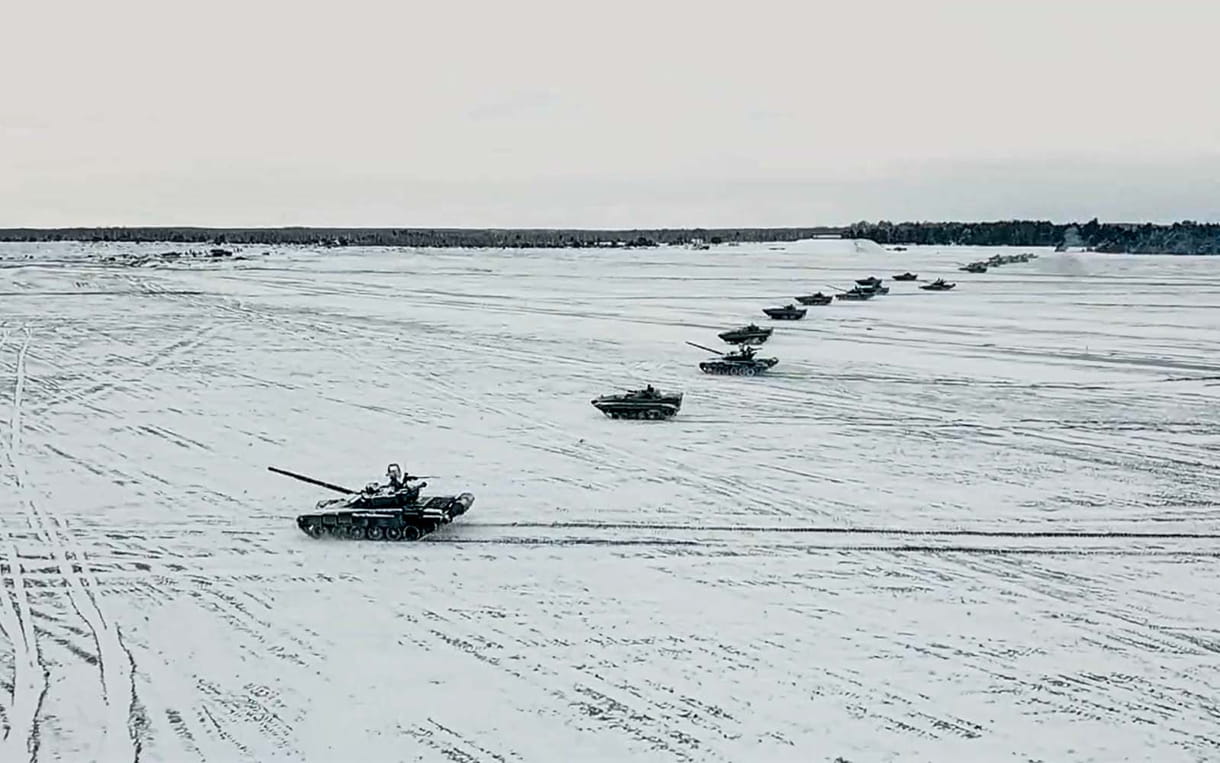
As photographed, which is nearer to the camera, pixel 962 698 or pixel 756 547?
pixel 962 698

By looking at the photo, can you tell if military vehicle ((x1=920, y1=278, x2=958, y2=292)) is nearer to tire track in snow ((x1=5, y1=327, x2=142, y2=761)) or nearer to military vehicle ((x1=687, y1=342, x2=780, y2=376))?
military vehicle ((x1=687, y1=342, x2=780, y2=376))

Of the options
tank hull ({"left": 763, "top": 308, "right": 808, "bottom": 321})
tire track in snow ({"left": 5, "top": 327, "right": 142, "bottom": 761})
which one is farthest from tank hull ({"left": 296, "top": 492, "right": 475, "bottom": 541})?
tank hull ({"left": 763, "top": 308, "right": 808, "bottom": 321})

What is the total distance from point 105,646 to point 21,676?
0.94 meters

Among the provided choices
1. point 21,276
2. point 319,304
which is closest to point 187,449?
point 319,304

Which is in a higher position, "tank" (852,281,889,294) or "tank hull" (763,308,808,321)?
"tank" (852,281,889,294)

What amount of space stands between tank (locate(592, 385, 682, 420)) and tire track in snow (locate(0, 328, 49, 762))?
12.6 meters

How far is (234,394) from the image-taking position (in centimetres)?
2739

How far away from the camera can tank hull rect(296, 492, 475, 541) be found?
15.5 m

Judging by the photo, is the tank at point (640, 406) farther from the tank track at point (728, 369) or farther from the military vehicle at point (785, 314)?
the military vehicle at point (785, 314)

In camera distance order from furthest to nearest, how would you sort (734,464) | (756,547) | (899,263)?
(899,263) < (734,464) < (756,547)

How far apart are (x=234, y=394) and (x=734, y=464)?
1376 centimetres

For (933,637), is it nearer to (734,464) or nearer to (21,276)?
(734,464)

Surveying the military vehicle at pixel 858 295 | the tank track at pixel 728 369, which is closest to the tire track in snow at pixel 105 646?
the tank track at pixel 728 369

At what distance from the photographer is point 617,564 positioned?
1446cm
